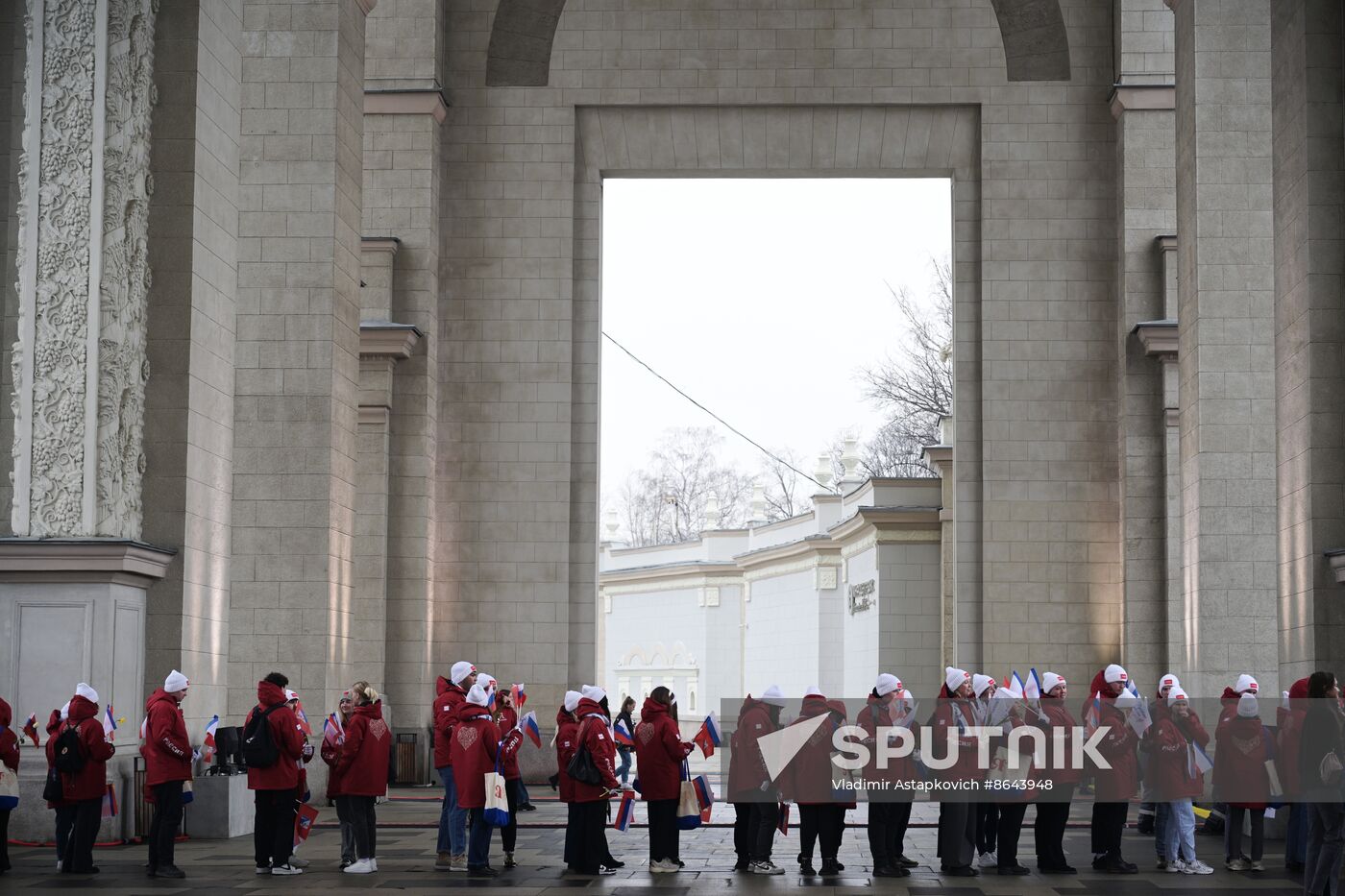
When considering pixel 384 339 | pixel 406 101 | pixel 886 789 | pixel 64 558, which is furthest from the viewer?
pixel 406 101

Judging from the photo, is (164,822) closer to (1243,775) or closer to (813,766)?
(813,766)

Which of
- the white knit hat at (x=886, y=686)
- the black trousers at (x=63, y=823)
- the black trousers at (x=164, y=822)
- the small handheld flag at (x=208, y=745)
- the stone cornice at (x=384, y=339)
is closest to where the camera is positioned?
the black trousers at (x=164, y=822)

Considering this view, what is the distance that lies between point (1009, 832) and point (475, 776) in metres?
4.22

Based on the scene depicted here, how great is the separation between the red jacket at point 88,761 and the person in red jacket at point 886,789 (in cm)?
588

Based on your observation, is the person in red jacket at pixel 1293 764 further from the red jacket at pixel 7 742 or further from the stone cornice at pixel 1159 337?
the stone cornice at pixel 1159 337

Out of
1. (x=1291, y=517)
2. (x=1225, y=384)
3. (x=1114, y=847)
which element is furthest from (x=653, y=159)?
(x=1114, y=847)

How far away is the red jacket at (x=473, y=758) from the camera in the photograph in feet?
42.9

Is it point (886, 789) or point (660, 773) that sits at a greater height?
point (660, 773)

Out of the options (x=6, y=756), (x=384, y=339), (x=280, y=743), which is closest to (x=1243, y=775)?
(x=280, y=743)

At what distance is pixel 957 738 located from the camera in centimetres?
1349

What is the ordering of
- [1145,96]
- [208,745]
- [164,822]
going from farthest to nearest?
[1145,96] < [208,745] < [164,822]

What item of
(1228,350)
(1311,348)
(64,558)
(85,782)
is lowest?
(85,782)

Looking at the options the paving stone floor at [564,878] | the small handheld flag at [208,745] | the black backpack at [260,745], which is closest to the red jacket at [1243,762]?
the paving stone floor at [564,878]

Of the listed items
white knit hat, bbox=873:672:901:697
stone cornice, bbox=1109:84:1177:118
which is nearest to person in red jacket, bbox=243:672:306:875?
white knit hat, bbox=873:672:901:697
